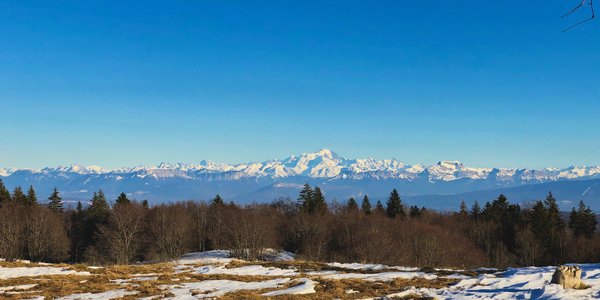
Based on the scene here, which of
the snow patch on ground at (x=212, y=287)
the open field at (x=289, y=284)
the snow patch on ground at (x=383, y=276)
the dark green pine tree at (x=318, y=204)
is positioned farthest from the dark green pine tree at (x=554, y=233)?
the snow patch on ground at (x=212, y=287)

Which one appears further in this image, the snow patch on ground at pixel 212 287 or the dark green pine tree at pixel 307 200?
the dark green pine tree at pixel 307 200

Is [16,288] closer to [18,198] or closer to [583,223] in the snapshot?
[18,198]

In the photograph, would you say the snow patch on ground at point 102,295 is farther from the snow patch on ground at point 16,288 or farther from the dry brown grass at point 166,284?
the snow patch on ground at point 16,288

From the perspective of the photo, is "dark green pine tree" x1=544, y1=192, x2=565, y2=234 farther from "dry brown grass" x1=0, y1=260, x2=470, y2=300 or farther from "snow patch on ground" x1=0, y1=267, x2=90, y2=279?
"snow patch on ground" x1=0, y1=267, x2=90, y2=279

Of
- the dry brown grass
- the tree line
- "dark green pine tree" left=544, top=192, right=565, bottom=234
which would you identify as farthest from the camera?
"dark green pine tree" left=544, top=192, right=565, bottom=234

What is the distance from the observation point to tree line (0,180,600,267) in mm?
77812

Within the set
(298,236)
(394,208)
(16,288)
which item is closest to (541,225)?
(394,208)

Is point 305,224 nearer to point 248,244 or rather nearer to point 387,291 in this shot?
point 248,244

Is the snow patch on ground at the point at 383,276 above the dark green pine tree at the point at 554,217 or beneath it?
above

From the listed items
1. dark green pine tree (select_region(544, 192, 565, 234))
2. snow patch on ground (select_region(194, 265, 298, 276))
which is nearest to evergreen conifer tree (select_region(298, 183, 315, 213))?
dark green pine tree (select_region(544, 192, 565, 234))

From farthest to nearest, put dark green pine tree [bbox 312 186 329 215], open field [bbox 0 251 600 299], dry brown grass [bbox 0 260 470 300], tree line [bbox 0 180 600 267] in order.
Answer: dark green pine tree [bbox 312 186 329 215] < tree line [bbox 0 180 600 267] < dry brown grass [bbox 0 260 470 300] < open field [bbox 0 251 600 299]

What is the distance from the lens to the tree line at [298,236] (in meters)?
77.8

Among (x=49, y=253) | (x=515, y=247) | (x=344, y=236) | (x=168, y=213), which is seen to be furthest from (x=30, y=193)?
(x=515, y=247)

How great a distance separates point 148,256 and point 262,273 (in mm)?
62536
